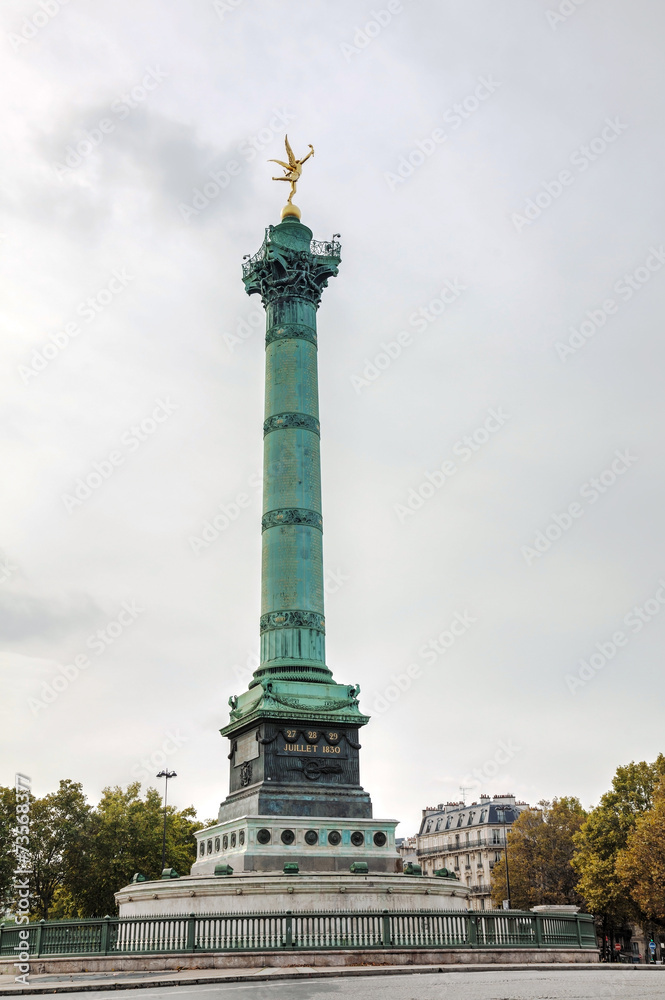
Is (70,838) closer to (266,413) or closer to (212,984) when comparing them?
(266,413)

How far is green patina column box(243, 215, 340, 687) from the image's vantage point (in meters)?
42.3

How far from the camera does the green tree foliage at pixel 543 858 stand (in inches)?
2766

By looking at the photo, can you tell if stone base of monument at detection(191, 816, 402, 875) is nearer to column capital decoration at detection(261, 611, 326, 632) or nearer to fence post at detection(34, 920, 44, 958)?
column capital decoration at detection(261, 611, 326, 632)

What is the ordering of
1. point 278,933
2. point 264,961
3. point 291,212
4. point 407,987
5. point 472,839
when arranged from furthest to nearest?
1. point 472,839
2. point 291,212
3. point 278,933
4. point 264,961
5. point 407,987

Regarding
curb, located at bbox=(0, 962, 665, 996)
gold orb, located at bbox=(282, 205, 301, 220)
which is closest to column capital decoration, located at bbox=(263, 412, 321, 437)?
gold orb, located at bbox=(282, 205, 301, 220)

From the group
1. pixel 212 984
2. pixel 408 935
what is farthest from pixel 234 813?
pixel 212 984

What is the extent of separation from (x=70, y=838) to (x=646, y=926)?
37316mm

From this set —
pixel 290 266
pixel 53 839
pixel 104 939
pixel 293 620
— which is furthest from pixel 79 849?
pixel 104 939

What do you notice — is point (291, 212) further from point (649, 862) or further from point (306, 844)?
point (649, 862)

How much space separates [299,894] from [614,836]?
33330 mm

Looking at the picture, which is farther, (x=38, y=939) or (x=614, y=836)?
(x=614, y=836)

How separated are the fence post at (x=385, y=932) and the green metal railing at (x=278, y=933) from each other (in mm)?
23

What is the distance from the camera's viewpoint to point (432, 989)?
50.6 feet

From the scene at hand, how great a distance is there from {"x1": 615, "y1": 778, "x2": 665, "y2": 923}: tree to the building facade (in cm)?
4179
